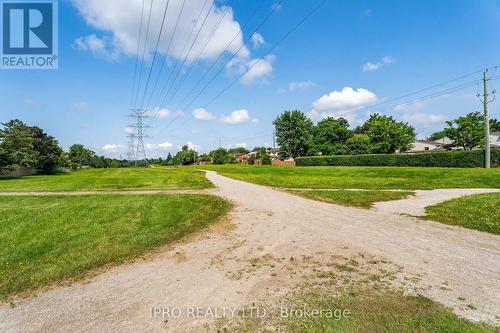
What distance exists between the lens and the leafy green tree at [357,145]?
2778 inches

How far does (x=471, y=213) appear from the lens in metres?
9.41

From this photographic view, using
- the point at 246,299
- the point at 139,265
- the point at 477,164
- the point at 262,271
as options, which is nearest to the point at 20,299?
the point at 139,265

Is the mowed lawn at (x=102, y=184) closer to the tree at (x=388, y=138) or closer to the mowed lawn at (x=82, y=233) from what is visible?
the mowed lawn at (x=82, y=233)

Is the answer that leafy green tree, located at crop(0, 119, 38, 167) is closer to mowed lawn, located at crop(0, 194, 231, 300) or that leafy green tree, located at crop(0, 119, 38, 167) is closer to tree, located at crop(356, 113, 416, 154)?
mowed lawn, located at crop(0, 194, 231, 300)

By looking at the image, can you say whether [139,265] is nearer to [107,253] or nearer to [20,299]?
[107,253]

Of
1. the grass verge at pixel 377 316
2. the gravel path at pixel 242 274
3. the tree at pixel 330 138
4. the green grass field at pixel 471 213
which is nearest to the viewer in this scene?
the grass verge at pixel 377 316

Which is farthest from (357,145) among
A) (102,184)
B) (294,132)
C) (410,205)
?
(102,184)

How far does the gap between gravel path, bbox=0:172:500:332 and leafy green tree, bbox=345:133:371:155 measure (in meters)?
67.0

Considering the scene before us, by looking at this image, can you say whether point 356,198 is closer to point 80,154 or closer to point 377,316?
point 377,316

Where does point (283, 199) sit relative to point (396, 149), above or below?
below

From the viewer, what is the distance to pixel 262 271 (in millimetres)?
5055

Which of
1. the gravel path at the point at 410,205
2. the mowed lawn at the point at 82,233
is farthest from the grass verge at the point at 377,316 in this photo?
the gravel path at the point at 410,205

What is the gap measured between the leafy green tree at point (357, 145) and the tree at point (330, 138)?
1573mm

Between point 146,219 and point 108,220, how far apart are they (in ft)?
4.27
